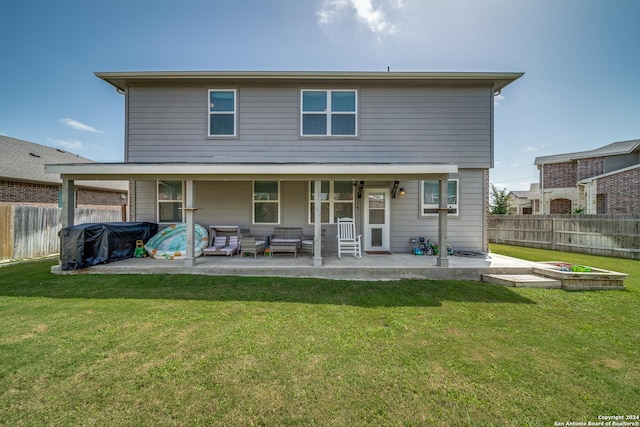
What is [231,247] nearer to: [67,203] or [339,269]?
[339,269]

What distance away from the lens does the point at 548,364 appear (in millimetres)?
2652

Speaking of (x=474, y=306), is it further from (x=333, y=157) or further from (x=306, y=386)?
(x=333, y=157)

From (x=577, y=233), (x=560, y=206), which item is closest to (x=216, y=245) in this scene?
(x=577, y=233)

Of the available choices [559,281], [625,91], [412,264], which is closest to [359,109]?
[412,264]

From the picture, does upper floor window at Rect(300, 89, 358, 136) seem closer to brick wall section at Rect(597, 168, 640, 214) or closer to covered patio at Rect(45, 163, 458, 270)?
covered patio at Rect(45, 163, 458, 270)

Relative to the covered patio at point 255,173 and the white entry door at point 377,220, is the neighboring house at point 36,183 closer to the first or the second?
the covered patio at point 255,173

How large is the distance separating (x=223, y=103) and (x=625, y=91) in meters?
23.0

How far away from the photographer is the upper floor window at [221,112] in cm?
770

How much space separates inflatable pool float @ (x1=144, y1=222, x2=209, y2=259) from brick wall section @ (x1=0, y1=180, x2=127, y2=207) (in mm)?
8357

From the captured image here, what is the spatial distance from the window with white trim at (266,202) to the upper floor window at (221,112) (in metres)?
1.85

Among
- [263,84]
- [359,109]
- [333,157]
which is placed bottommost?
[333,157]

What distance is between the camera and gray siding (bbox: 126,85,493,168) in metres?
7.63

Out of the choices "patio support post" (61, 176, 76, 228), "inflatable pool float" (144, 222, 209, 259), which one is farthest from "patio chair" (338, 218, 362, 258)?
"patio support post" (61, 176, 76, 228)

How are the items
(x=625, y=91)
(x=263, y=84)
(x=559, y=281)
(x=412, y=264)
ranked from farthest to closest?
(x=625, y=91) < (x=263, y=84) < (x=412, y=264) < (x=559, y=281)
